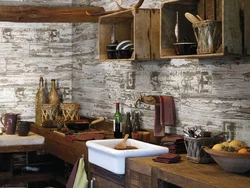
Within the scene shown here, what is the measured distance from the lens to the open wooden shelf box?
316 cm

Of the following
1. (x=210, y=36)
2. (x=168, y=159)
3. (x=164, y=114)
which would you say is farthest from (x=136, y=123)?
(x=210, y=36)

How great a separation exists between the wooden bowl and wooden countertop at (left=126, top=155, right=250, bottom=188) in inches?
1.4

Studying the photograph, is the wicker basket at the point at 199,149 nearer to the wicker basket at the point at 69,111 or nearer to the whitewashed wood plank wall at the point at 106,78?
the whitewashed wood plank wall at the point at 106,78

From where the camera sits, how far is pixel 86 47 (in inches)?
241

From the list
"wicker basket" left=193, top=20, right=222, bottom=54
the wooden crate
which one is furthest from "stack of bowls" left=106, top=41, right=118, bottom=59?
"wicker basket" left=193, top=20, right=222, bottom=54

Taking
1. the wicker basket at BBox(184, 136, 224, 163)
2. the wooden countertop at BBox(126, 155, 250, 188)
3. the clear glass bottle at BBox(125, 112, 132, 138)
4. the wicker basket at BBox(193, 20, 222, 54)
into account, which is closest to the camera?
the wooden countertop at BBox(126, 155, 250, 188)

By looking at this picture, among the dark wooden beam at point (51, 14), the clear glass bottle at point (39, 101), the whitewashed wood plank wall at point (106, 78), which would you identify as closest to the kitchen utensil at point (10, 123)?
the clear glass bottle at point (39, 101)

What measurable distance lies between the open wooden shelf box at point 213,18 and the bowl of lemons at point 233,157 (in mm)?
582

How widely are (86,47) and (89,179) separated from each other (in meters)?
2.30

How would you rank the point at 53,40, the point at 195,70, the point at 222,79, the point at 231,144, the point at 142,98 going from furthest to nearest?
the point at 53,40 → the point at 142,98 → the point at 195,70 → the point at 222,79 → the point at 231,144

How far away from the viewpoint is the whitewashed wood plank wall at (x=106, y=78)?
3.62 meters

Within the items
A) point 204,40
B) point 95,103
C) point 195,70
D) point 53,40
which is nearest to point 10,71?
point 53,40

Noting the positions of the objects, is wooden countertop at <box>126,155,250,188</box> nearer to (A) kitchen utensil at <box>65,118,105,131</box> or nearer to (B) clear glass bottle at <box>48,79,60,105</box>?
(A) kitchen utensil at <box>65,118,105,131</box>

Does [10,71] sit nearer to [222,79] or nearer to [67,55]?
[67,55]
